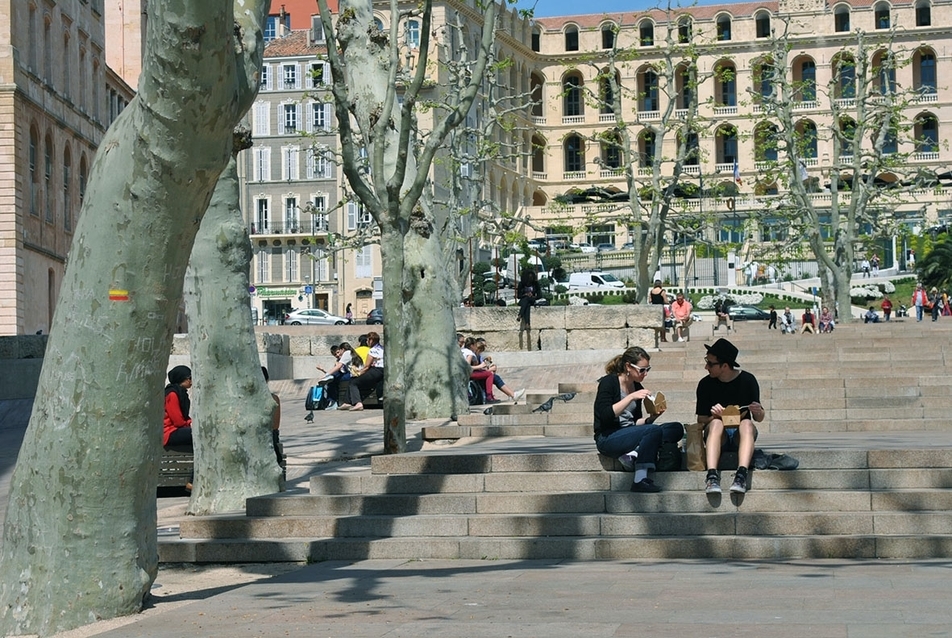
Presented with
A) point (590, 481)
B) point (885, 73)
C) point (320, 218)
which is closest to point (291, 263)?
point (320, 218)

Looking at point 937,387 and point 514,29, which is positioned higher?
point 514,29

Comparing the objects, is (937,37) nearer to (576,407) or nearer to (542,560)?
(576,407)

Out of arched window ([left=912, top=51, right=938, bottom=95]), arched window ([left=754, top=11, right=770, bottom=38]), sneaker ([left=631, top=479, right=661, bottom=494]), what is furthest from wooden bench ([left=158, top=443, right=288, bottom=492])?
arched window ([left=754, top=11, right=770, bottom=38])

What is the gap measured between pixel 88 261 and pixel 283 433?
13.3m

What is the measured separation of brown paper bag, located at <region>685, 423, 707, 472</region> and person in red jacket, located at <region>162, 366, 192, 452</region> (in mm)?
5348

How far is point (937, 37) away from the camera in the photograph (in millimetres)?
106688

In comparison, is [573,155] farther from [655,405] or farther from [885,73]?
[655,405]

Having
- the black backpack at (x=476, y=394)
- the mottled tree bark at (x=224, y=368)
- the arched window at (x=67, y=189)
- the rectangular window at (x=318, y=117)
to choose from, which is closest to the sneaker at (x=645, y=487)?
the mottled tree bark at (x=224, y=368)

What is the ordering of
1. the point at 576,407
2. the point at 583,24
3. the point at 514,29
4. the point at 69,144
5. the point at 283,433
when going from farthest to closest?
the point at 583,24 → the point at 514,29 → the point at 69,144 → the point at 283,433 → the point at 576,407

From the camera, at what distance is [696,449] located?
11.5 m

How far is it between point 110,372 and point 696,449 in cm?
479

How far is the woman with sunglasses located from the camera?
11.4 m

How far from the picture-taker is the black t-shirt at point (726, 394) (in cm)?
1154

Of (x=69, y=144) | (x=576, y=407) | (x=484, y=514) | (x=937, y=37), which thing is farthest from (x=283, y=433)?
(x=937, y=37)
